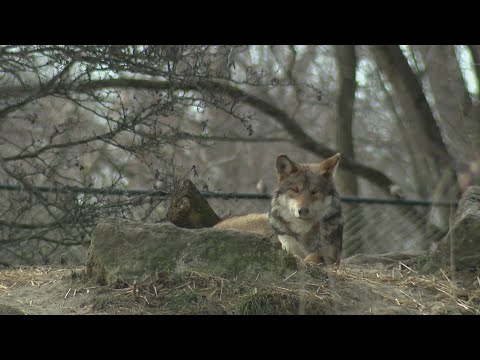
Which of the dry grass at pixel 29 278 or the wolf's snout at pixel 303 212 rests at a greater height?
the wolf's snout at pixel 303 212

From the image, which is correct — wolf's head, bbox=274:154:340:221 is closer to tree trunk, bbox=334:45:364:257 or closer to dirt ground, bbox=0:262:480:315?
dirt ground, bbox=0:262:480:315

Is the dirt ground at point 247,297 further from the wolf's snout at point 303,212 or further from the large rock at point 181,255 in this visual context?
the wolf's snout at point 303,212

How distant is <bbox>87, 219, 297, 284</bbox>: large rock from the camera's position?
530cm

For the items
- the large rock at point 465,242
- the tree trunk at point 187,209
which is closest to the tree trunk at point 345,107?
the tree trunk at point 187,209

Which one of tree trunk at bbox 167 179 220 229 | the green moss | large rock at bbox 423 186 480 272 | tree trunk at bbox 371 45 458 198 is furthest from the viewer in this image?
tree trunk at bbox 371 45 458 198

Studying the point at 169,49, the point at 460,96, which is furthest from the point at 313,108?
the point at 169,49

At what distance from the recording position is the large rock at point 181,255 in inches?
209

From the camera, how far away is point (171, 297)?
16.4 feet

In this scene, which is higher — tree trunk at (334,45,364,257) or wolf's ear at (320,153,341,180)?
tree trunk at (334,45,364,257)

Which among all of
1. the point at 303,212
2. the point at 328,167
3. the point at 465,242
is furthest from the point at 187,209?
the point at 465,242

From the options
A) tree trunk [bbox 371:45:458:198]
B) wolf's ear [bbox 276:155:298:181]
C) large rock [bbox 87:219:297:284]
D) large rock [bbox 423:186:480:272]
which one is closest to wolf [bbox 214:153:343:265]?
wolf's ear [bbox 276:155:298:181]

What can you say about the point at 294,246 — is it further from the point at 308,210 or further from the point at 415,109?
the point at 415,109

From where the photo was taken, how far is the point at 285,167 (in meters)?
7.87

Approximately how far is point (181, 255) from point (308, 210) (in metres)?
2.46
